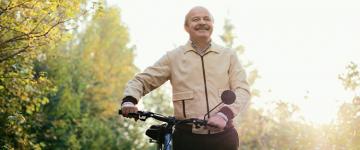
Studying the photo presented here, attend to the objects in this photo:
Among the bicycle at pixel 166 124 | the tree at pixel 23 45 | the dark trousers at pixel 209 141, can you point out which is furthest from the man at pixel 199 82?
the tree at pixel 23 45

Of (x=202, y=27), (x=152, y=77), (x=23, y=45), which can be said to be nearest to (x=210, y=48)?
(x=202, y=27)

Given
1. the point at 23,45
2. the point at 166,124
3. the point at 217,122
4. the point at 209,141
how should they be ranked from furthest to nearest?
1. the point at 23,45
2. the point at 209,141
3. the point at 166,124
4. the point at 217,122

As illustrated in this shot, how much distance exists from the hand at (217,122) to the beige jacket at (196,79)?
0.53 ft

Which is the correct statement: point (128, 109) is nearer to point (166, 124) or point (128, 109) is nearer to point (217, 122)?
point (166, 124)

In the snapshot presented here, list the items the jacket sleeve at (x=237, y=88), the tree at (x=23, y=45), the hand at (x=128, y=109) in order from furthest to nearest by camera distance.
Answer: the tree at (x=23, y=45), the jacket sleeve at (x=237, y=88), the hand at (x=128, y=109)

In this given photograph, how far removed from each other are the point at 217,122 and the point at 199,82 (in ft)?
1.76

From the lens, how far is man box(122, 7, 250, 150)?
4.07 m

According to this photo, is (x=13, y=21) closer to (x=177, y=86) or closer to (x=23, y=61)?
(x=23, y=61)

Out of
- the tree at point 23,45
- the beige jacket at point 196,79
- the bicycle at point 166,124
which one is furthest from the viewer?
the tree at point 23,45

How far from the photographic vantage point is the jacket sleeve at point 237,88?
13.1ft

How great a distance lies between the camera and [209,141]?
4062 millimetres

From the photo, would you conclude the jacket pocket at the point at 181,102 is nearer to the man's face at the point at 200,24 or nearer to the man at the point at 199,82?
the man at the point at 199,82

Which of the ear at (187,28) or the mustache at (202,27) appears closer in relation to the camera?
the mustache at (202,27)

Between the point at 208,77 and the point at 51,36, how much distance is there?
128 inches
